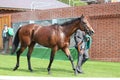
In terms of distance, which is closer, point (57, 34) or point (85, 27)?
point (85, 27)

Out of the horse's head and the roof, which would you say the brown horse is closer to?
the horse's head

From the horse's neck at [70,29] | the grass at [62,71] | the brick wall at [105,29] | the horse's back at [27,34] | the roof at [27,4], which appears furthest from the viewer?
the roof at [27,4]

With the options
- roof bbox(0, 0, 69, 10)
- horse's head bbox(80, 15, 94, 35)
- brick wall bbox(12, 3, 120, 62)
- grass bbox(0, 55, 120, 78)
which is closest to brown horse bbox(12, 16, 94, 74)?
horse's head bbox(80, 15, 94, 35)

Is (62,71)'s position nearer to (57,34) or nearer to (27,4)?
(57,34)

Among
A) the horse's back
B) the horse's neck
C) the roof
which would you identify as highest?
the horse's neck

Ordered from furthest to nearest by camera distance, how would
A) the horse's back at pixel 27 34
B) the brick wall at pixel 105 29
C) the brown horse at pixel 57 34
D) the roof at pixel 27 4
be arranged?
the roof at pixel 27 4 → the brick wall at pixel 105 29 → the horse's back at pixel 27 34 → the brown horse at pixel 57 34

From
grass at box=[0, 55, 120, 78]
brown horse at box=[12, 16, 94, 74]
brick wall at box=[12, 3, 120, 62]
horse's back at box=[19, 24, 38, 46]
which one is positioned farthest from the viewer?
brick wall at box=[12, 3, 120, 62]

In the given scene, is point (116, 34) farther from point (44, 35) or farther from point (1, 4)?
point (1, 4)

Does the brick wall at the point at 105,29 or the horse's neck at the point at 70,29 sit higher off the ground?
the horse's neck at the point at 70,29

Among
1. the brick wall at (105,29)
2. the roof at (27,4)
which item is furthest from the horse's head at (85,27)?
the roof at (27,4)

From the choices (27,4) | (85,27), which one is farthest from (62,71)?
(27,4)

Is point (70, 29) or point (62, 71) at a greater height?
point (70, 29)

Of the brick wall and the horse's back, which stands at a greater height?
the horse's back

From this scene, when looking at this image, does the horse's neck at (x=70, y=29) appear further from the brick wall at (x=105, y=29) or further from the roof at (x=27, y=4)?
the roof at (x=27, y=4)
